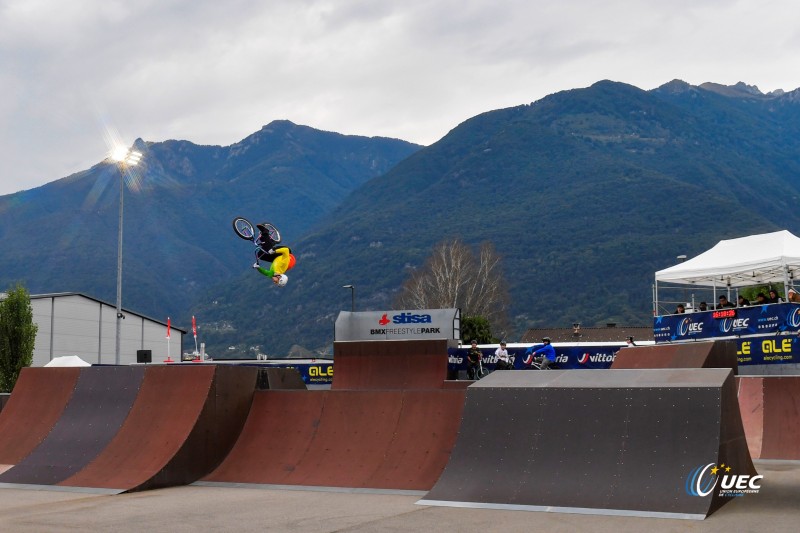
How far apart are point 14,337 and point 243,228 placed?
16.9m

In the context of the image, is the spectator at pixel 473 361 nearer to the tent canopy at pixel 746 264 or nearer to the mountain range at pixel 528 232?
the tent canopy at pixel 746 264

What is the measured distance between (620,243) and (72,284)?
431 ft

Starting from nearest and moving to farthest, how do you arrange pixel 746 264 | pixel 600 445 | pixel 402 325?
1. pixel 600 445
2. pixel 746 264
3. pixel 402 325

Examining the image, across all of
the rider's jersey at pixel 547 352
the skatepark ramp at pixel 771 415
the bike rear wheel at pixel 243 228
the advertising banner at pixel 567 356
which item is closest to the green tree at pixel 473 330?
the advertising banner at pixel 567 356

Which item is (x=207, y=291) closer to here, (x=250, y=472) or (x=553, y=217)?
(x=553, y=217)

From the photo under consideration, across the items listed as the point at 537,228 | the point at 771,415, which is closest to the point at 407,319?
the point at 771,415

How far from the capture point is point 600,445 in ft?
34.0

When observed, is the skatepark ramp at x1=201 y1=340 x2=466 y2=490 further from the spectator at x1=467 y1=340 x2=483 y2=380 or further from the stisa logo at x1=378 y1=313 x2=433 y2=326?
the stisa logo at x1=378 y1=313 x2=433 y2=326

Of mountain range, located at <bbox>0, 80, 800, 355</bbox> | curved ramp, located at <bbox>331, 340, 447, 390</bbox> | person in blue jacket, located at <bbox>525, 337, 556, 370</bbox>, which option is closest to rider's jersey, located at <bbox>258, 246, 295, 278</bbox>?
curved ramp, located at <bbox>331, 340, 447, 390</bbox>

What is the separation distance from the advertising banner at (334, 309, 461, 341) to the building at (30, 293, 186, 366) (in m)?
31.2

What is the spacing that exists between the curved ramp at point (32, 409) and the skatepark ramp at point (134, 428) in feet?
0.09

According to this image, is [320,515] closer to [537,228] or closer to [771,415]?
[771,415]

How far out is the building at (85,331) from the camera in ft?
194

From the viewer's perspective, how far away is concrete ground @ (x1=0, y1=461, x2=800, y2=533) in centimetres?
886
